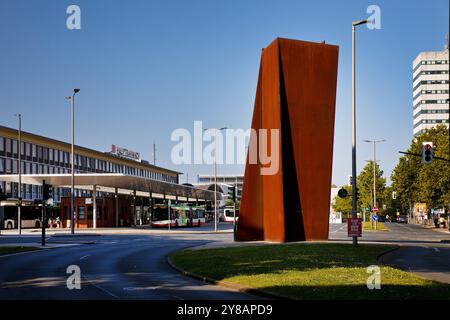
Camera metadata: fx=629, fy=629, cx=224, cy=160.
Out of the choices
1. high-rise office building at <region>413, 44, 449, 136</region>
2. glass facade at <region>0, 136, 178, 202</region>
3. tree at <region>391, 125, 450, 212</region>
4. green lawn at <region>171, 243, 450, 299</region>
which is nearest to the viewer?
green lawn at <region>171, 243, 450, 299</region>

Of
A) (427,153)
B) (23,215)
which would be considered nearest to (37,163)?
(23,215)

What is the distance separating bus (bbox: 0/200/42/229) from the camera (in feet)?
224

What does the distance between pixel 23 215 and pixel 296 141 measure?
4306 cm

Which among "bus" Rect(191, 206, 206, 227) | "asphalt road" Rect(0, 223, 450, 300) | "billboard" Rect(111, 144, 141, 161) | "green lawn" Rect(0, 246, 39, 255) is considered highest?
"billboard" Rect(111, 144, 141, 161)

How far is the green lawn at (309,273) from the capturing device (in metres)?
14.7

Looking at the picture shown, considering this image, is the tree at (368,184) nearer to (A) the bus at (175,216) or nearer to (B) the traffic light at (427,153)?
(A) the bus at (175,216)

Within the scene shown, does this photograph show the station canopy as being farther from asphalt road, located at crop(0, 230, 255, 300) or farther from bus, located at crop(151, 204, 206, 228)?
asphalt road, located at crop(0, 230, 255, 300)

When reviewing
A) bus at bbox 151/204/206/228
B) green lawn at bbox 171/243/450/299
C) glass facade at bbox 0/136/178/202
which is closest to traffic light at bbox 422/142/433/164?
green lawn at bbox 171/243/450/299

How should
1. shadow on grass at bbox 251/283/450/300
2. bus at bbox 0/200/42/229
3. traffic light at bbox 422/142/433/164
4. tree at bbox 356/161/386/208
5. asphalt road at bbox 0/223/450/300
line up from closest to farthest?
shadow on grass at bbox 251/283/450/300
asphalt road at bbox 0/223/450/300
traffic light at bbox 422/142/433/164
bus at bbox 0/200/42/229
tree at bbox 356/161/386/208

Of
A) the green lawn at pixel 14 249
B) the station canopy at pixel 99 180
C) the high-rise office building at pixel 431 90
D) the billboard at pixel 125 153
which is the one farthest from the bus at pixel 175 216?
the high-rise office building at pixel 431 90

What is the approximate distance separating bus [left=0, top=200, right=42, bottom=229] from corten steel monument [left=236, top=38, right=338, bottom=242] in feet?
124

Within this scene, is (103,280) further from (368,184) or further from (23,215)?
(368,184)

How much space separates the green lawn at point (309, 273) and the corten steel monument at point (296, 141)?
7193mm

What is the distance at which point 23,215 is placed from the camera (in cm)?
6962
